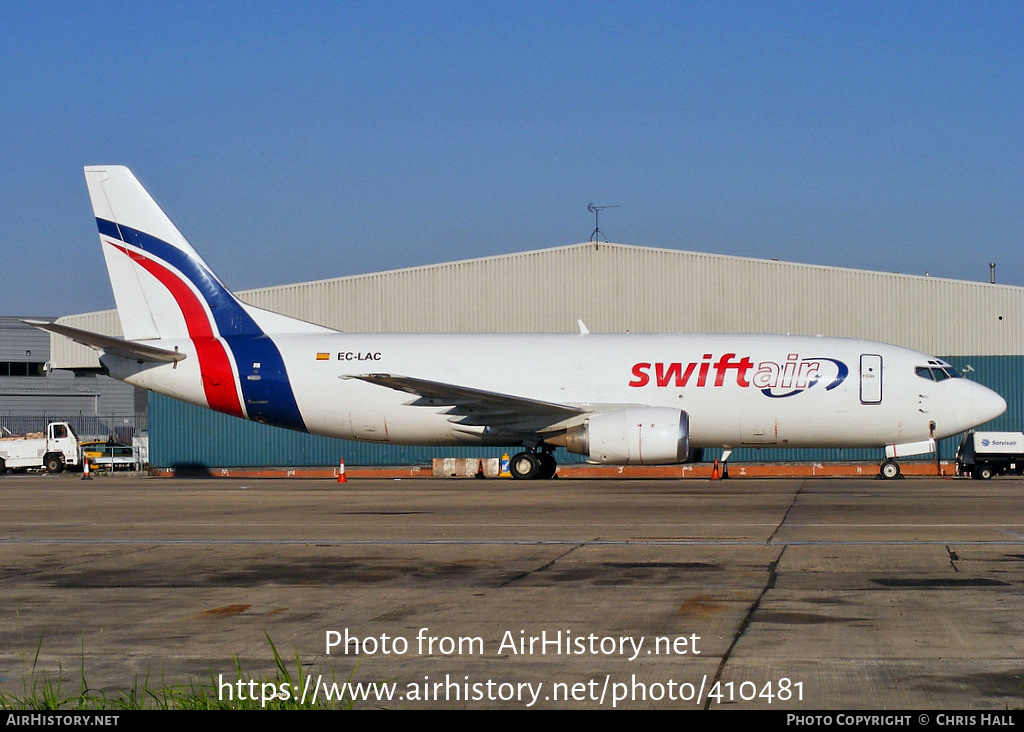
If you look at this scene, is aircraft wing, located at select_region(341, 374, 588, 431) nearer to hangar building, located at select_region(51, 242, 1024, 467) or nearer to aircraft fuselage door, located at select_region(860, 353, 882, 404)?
aircraft fuselage door, located at select_region(860, 353, 882, 404)

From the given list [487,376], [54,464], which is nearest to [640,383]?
[487,376]

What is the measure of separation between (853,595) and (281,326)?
23.6 meters

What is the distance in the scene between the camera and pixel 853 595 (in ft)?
30.2

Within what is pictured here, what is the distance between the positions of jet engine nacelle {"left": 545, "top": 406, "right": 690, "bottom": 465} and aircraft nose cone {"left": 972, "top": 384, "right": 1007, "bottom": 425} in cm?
785

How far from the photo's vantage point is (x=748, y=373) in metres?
28.3

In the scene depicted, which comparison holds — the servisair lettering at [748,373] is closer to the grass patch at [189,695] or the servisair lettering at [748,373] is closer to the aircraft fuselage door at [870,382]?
the aircraft fuselage door at [870,382]

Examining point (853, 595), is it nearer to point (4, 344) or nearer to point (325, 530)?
point (325, 530)

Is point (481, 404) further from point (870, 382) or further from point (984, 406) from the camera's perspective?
point (984, 406)

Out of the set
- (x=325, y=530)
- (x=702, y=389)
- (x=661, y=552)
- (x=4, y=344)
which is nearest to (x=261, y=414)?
(x=702, y=389)

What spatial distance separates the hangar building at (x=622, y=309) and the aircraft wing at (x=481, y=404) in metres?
12.6

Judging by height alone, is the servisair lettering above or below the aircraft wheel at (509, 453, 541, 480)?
above

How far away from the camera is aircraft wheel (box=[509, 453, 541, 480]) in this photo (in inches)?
1157

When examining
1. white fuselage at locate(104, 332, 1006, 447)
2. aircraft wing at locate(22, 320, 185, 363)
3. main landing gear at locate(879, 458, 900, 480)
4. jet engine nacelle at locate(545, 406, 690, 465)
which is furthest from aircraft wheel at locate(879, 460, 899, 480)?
aircraft wing at locate(22, 320, 185, 363)

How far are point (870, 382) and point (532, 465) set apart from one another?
8858 mm
